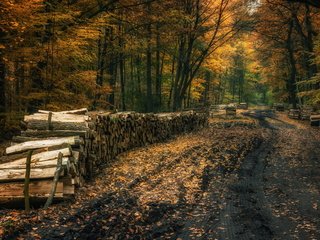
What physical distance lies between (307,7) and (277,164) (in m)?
19.9

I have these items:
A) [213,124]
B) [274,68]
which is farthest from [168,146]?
[274,68]

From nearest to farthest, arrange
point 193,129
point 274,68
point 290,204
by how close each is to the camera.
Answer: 1. point 290,204
2. point 193,129
3. point 274,68

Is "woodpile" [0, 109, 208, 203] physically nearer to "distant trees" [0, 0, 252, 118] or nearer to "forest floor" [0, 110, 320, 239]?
"forest floor" [0, 110, 320, 239]

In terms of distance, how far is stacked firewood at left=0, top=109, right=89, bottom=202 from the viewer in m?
7.41

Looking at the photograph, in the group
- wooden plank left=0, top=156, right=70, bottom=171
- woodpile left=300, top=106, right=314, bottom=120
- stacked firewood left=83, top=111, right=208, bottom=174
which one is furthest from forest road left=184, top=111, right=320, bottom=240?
woodpile left=300, top=106, right=314, bottom=120

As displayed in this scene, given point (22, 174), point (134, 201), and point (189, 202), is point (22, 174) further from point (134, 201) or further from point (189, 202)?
point (189, 202)

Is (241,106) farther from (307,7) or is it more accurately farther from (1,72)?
(1,72)

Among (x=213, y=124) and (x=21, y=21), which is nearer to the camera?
(x=21, y=21)

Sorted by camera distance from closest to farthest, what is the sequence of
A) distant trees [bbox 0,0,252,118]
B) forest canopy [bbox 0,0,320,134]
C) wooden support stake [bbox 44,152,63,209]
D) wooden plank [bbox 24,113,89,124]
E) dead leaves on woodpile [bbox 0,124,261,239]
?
dead leaves on woodpile [bbox 0,124,261,239] → wooden support stake [bbox 44,152,63,209] → wooden plank [bbox 24,113,89,124] → distant trees [bbox 0,0,252,118] → forest canopy [bbox 0,0,320,134]

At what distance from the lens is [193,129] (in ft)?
80.6

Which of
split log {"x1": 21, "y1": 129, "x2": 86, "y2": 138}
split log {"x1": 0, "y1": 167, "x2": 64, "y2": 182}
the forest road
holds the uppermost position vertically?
split log {"x1": 21, "y1": 129, "x2": 86, "y2": 138}

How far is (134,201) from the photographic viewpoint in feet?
26.1

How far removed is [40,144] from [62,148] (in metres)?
0.72

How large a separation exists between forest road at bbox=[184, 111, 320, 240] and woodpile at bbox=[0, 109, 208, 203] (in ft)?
10.2
